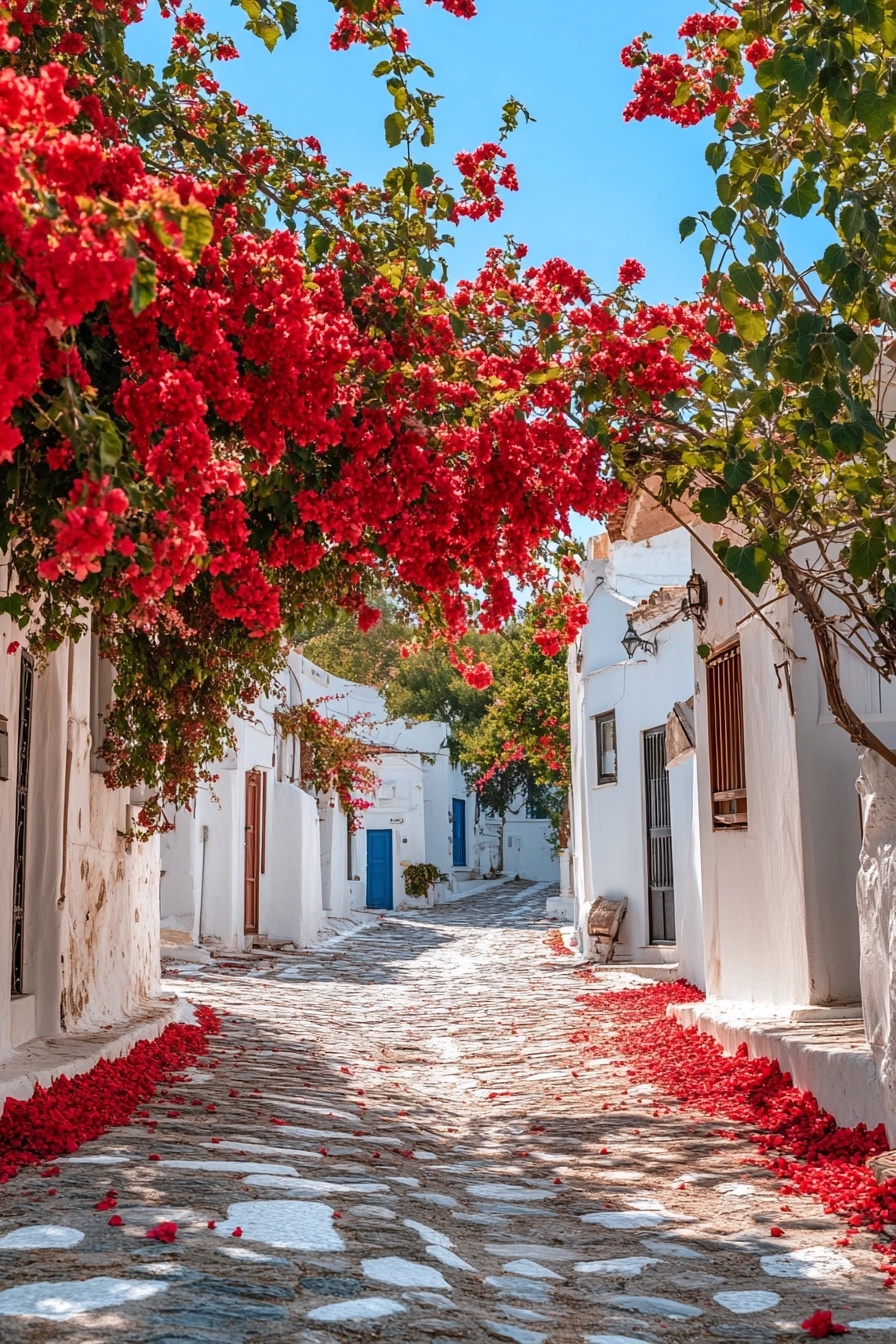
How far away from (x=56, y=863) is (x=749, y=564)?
4177 mm

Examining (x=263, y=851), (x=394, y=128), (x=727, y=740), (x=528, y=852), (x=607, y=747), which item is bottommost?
(x=528, y=852)

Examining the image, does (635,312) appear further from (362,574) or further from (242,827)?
(242,827)

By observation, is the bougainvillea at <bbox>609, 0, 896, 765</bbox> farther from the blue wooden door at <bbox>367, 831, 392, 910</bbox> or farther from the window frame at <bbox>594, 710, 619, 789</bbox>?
the blue wooden door at <bbox>367, 831, 392, 910</bbox>

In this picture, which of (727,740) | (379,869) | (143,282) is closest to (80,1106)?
(143,282)

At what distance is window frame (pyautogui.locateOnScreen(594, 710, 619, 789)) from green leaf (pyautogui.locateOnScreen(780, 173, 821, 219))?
11414mm

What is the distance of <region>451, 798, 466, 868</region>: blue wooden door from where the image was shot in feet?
125

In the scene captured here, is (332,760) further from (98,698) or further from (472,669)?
(472,669)

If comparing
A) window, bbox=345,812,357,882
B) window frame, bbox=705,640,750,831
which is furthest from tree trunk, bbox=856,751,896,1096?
window, bbox=345,812,357,882

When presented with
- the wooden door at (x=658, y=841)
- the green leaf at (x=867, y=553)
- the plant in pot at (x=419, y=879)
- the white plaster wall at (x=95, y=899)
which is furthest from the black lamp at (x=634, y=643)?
the plant in pot at (x=419, y=879)

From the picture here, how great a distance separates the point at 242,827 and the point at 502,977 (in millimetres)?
3581

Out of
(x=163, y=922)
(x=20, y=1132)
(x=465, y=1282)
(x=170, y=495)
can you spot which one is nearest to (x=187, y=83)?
(x=170, y=495)

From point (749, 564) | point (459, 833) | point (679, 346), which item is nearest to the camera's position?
point (749, 564)

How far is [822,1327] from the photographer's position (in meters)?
3.18

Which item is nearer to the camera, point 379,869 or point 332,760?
point 332,760
